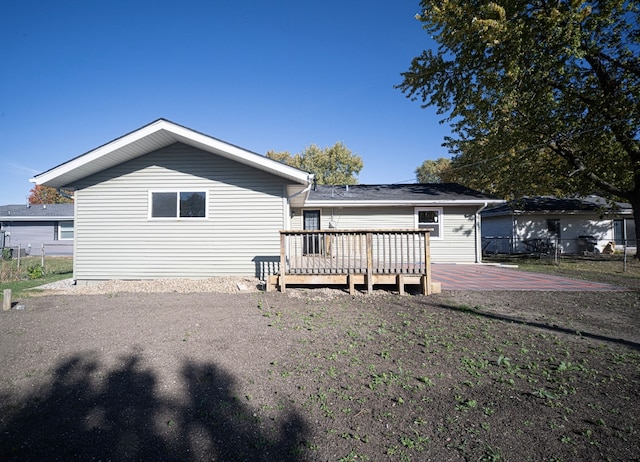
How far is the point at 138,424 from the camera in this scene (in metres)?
2.30

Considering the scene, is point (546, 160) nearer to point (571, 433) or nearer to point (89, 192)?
point (571, 433)

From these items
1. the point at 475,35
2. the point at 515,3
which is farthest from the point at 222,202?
the point at 515,3

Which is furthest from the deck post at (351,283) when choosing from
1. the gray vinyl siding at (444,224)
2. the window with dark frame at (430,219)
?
the window with dark frame at (430,219)

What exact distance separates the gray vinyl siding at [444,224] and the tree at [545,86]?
500 cm

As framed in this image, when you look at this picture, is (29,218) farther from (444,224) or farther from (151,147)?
(444,224)

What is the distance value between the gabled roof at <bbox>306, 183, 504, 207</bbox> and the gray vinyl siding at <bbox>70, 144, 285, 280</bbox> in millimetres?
4436

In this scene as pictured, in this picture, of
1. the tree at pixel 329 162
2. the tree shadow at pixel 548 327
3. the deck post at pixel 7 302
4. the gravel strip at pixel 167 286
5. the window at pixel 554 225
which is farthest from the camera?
the tree at pixel 329 162

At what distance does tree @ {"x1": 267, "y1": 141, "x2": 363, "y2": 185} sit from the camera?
141 ft

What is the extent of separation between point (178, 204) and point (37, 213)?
20.1 m

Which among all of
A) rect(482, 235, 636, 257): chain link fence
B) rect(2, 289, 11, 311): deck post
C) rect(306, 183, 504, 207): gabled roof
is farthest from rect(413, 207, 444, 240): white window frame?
rect(2, 289, 11, 311): deck post

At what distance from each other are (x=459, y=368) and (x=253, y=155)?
6412mm

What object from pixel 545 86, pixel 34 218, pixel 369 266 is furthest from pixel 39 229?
pixel 545 86

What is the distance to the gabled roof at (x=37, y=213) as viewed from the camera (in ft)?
68.2

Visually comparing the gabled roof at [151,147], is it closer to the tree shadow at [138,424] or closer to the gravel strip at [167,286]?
the gravel strip at [167,286]
